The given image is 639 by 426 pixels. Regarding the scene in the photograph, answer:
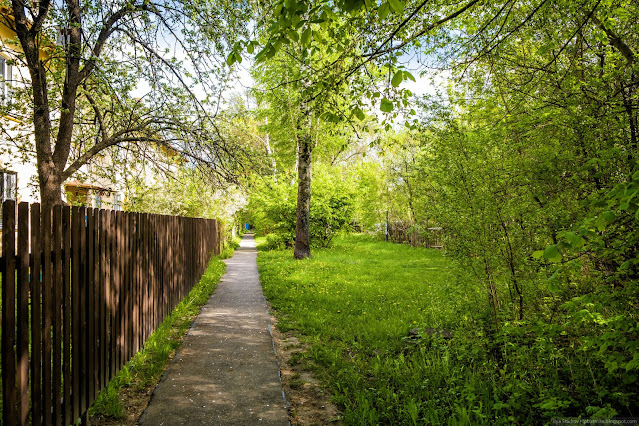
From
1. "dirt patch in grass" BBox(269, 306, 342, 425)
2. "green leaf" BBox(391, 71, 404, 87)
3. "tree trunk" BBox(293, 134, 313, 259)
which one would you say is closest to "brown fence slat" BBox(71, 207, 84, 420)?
"dirt patch in grass" BBox(269, 306, 342, 425)

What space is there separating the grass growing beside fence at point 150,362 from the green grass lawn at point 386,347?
1.71 meters

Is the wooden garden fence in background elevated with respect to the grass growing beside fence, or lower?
elevated

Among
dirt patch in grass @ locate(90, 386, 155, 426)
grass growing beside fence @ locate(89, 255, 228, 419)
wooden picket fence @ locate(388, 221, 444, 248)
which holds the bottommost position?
dirt patch in grass @ locate(90, 386, 155, 426)

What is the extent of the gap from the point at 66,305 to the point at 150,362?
210 cm

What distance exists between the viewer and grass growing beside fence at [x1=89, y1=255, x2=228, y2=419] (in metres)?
3.40

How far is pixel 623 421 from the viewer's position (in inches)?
99.0

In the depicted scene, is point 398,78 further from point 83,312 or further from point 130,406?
point 130,406

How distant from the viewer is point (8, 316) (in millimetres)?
2162

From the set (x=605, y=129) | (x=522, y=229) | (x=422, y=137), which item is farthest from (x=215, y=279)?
(x=605, y=129)

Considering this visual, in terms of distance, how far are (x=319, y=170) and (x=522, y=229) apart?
18258mm

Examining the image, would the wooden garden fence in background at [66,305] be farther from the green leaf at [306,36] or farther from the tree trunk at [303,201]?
the tree trunk at [303,201]

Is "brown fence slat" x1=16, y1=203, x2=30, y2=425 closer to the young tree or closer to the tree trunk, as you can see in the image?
the young tree

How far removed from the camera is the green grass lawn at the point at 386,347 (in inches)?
132

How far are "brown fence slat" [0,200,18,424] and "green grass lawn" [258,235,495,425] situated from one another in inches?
96.5
